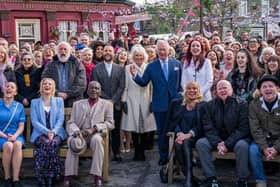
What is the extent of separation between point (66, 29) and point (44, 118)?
53.8 feet

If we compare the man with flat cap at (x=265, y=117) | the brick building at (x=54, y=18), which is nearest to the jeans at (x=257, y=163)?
the man with flat cap at (x=265, y=117)

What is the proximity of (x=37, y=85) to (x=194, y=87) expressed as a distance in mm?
2662

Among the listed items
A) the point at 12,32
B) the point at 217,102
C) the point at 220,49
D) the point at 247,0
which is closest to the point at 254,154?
the point at 217,102

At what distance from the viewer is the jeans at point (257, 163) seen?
5.92 m

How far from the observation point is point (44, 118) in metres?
6.80

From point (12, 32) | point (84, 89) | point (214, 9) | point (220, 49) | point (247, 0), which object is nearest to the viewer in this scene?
point (84, 89)

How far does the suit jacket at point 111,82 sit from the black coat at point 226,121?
5.56 feet

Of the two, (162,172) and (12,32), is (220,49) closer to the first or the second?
(162,172)

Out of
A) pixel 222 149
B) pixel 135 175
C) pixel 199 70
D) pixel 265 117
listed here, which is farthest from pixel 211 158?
pixel 199 70

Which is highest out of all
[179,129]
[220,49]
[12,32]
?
[12,32]

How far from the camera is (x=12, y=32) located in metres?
20.6

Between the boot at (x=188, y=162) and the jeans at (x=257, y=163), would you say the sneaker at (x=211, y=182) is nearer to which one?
the boot at (x=188, y=162)

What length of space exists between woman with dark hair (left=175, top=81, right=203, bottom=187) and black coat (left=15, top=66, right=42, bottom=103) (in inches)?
96.1

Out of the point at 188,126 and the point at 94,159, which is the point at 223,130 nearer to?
the point at 188,126
